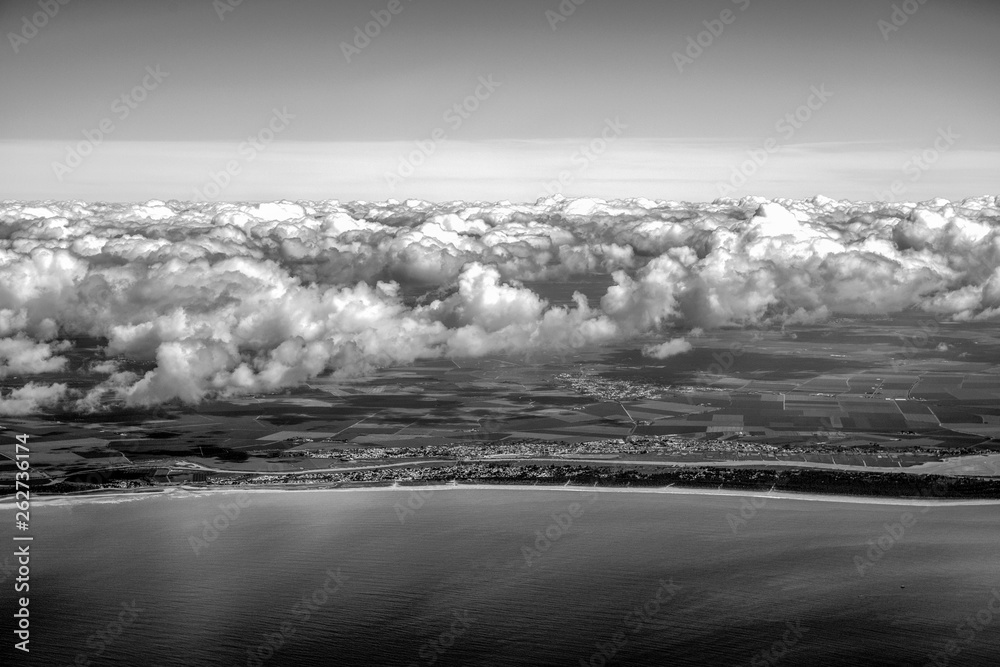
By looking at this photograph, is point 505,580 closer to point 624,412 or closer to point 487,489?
point 487,489

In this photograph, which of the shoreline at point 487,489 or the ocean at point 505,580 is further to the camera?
the shoreline at point 487,489

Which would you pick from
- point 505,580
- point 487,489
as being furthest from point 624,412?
point 505,580

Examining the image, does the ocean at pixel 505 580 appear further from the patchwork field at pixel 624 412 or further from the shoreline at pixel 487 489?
the patchwork field at pixel 624 412

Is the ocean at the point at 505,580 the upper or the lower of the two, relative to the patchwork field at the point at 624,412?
lower

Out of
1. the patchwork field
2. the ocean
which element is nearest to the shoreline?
the ocean

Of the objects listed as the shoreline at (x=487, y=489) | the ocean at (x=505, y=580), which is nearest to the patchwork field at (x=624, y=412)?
the shoreline at (x=487, y=489)

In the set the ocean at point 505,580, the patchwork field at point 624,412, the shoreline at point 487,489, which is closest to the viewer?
the ocean at point 505,580
